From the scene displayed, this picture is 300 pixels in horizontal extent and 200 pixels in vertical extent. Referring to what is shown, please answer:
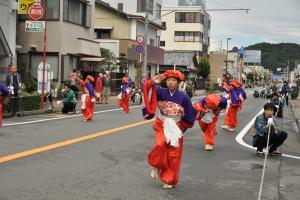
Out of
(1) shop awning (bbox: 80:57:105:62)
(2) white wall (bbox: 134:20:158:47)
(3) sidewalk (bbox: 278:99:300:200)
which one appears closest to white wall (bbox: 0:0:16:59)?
(1) shop awning (bbox: 80:57:105:62)

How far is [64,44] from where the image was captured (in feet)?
98.9

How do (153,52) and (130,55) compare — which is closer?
(130,55)

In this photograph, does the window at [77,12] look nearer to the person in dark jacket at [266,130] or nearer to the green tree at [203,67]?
the person in dark jacket at [266,130]

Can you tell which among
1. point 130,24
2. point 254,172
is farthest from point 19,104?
point 130,24

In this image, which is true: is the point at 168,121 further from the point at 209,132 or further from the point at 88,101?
the point at 88,101

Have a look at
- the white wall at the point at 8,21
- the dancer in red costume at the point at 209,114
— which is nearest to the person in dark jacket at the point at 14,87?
the white wall at the point at 8,21

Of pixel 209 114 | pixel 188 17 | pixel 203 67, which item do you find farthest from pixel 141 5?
pixel 209 114

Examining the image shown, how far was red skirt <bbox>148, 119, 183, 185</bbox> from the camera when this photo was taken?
6.99 metres

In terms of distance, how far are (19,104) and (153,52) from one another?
30973 mm

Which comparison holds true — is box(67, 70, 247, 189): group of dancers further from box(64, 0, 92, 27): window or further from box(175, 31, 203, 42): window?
box(175, 31, 203, 42): window

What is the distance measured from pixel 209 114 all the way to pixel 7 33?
679 inches

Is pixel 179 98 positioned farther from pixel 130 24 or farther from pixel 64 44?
pixel 130 24

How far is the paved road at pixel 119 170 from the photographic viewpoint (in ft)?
22.1

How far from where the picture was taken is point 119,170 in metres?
8.23
